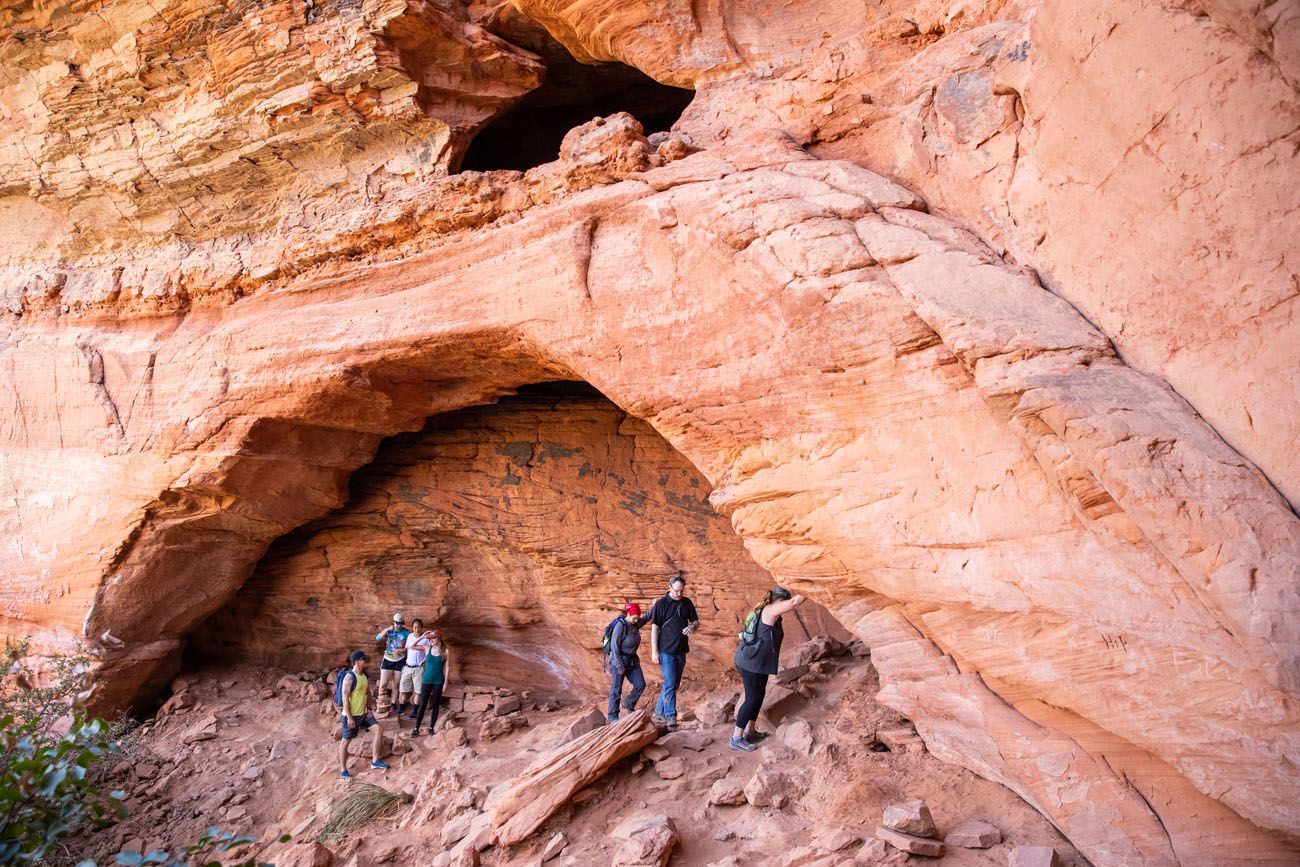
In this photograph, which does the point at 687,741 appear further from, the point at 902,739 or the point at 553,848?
the point at 902,739

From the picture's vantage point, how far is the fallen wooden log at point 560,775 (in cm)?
562

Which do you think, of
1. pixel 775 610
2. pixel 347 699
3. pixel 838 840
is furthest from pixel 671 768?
pixel 347 699

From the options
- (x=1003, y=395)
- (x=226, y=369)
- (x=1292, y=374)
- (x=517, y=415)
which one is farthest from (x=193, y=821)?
(x=1292, y=374)

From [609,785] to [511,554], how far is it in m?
4.50

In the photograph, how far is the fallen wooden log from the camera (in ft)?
18.4

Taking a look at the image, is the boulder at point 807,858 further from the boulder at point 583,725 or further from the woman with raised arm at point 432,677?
the woman with raised arm at point 432,677

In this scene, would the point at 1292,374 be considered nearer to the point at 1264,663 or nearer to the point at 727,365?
the point at 1264,663

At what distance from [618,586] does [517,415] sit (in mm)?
2410

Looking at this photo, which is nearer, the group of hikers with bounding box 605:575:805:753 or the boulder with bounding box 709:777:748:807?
the boulder with bounding box 709:777:748:807

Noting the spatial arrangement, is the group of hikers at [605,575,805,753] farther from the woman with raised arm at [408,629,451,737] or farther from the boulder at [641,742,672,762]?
the woman with raised arm at [408,629,451,737]

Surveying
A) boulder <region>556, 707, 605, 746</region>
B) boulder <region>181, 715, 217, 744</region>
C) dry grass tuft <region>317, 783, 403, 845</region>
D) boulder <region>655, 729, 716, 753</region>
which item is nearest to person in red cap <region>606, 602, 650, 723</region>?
boulder <region>556, 707, 605, 746</region>

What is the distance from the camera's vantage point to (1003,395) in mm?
4590

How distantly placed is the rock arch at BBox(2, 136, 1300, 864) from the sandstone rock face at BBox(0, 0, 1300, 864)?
2 cm

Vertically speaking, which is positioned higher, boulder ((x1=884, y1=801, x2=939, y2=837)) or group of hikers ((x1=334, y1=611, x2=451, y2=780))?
group of hikers ((x1=334, y1=611, x2=451, y2=780))
